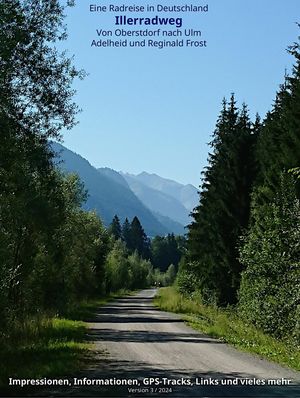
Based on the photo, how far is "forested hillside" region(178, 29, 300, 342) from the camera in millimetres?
20328

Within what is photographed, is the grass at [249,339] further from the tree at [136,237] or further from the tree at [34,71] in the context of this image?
the tree at [136,237]

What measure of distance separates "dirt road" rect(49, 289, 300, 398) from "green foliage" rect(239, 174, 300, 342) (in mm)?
2524

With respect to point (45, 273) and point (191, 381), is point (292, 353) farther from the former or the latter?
point (45, 273)

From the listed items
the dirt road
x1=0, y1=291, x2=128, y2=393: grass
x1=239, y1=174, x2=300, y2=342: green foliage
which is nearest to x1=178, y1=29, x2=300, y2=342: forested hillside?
x1=239, y1=174, x2=300, y2=342: green foliage

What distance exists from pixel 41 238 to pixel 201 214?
21.4 m

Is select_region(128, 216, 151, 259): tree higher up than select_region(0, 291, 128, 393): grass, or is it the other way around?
select_region(128, 216, 151, 259): tree

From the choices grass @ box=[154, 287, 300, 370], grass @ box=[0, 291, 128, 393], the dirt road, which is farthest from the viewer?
grass @ box=[154, 287, 300, 370]

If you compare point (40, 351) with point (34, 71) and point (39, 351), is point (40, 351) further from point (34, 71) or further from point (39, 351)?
point (34, 71)

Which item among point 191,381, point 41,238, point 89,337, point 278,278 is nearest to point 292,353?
point 278,278

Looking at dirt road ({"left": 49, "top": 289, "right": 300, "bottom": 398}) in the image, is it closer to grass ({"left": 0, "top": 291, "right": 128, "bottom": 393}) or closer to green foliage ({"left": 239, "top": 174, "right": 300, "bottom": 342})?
grass ({"left": 0, "top": 291, "right": 128, "bottom": 393})

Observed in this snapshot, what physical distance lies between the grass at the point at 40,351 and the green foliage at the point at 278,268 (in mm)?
7256

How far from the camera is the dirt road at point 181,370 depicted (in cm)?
1066

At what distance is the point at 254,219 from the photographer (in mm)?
32031

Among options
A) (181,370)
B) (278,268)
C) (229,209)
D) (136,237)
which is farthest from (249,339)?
(136,237)
